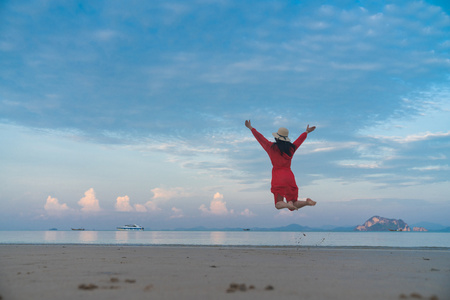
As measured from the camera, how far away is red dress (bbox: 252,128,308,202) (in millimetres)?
8633

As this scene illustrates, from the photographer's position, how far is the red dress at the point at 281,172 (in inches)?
340

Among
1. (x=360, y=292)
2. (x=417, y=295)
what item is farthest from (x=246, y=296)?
(x=417, y=295)

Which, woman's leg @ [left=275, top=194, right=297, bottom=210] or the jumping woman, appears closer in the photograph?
woman's leg @ [left=275, top=194, right=297, bottom=210]

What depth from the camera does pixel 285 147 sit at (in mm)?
8742

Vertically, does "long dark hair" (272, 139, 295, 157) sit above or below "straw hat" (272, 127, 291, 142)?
below

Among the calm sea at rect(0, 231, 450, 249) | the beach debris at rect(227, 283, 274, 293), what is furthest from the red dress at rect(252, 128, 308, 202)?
the calm sea at rect(0, 231, 450, 249)

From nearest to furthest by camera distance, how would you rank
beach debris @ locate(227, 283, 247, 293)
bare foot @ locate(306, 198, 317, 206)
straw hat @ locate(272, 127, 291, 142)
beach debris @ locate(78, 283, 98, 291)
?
beach debris @ locate(227, 283, 247, 293)
beach debris @ locate(78, 283, 98, 291)
bare foot @ locate(306, 198, 317, 206)
straw hat @ locate(272, 127, 291, 142)

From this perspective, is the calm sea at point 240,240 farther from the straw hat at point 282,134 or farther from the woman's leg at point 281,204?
the straw hat at point 282,134

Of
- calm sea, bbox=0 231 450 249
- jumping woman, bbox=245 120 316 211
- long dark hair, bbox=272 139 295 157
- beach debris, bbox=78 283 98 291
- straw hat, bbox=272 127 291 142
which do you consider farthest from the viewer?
calm sea, bbox=0 231 450 249

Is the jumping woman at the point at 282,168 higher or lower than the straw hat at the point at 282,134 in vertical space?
lower

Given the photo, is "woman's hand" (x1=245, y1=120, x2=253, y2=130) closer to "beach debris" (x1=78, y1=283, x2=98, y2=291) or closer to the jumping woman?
the jumping woman

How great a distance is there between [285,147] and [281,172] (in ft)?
2.08

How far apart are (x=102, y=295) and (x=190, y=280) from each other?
5.81 ft

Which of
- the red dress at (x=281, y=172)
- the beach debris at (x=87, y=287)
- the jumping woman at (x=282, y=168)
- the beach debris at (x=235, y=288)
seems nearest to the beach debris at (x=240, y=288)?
the beach debris at (x=235, y=288)
